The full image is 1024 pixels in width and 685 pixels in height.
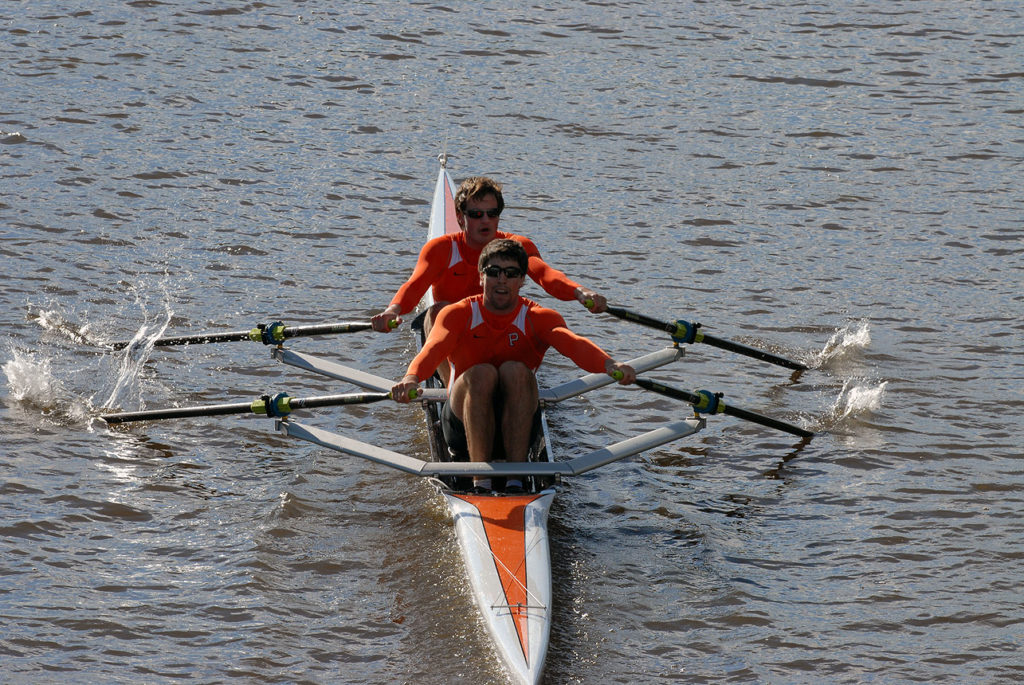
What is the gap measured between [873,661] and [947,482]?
229cm

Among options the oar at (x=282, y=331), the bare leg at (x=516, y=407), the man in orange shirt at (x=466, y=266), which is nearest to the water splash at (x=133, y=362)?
the oar at (x=282, y=331)

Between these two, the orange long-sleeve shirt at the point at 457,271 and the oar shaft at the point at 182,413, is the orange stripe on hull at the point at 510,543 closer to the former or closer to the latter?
the oar shaft at the point at 182,413

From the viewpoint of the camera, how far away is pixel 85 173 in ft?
44.5

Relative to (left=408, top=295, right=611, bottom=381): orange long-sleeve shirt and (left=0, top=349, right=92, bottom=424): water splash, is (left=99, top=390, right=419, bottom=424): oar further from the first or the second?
(left=0, top=349, right=92, bottom=424): water splash

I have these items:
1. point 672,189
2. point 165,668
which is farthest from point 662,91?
point 165,668

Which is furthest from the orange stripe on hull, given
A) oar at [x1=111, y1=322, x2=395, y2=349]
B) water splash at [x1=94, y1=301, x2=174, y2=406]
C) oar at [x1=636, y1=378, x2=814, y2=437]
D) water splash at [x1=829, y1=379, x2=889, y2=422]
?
water splash at [x1=94, y1=301, x2=174, y2=406]

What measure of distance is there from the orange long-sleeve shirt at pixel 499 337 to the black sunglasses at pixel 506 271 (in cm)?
29

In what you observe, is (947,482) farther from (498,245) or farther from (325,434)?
(325,434)

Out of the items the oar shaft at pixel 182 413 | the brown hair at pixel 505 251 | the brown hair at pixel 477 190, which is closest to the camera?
the brown hair at pixel 505 251

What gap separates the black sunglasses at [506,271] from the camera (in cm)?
→ 740

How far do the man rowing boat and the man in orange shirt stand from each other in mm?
1056

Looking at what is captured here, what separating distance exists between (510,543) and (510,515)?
0.90 ft

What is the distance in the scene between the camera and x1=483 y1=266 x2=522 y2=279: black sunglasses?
7398mm

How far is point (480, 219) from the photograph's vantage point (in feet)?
28.8
